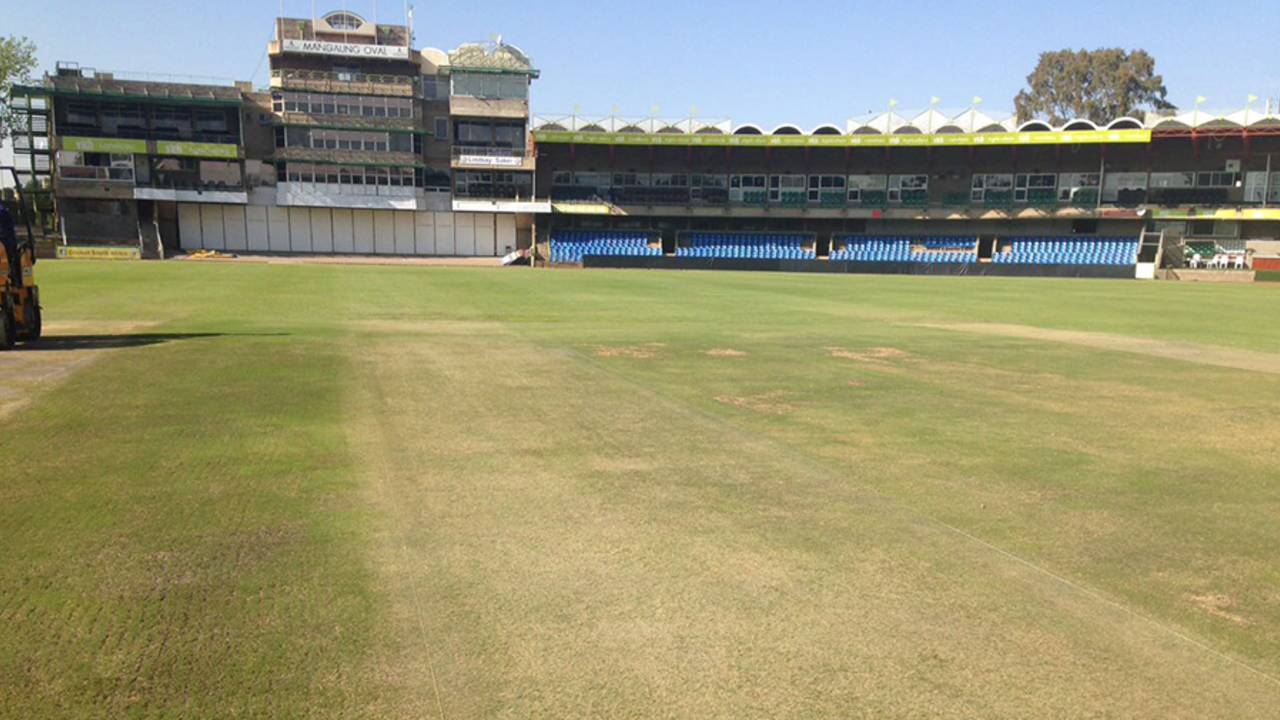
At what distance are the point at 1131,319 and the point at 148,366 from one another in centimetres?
2653

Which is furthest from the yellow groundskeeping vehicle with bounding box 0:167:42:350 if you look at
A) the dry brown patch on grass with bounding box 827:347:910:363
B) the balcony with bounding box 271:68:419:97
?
the balcony with bounding box 271:68:419:97

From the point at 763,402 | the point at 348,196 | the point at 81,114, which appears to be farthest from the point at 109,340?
the point at 81,114

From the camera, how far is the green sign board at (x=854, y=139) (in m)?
62.6

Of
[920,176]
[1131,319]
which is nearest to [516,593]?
[1131,319]

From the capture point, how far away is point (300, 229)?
7119 cm

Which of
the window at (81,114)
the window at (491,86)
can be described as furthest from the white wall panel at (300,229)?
the window at (491,86)

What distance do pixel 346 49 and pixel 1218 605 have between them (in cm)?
7576

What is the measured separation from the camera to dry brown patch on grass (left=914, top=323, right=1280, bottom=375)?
1564 centimetres

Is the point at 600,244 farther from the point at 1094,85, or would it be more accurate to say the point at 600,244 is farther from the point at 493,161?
the point at 1094,85

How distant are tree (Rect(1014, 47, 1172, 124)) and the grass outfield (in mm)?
85620

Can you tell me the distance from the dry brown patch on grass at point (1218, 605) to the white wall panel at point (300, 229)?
74.6 meters

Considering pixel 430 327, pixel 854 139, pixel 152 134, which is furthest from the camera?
pixel 854 139

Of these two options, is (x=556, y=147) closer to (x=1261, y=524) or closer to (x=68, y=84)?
(x=68, y=84)

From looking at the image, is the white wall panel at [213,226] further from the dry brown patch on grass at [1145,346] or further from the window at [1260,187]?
the window at [1260,187]
